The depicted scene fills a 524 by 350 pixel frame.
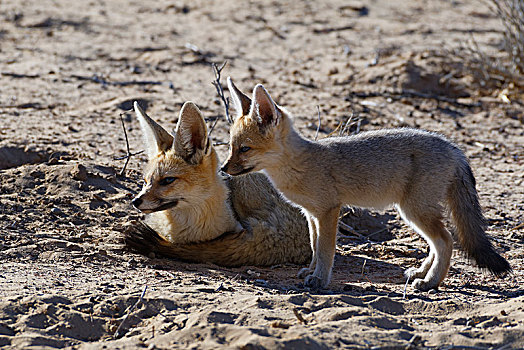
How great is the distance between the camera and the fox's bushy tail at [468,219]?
Result: 4773 mm

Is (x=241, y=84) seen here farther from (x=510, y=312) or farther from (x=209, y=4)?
(x=510, y=312)

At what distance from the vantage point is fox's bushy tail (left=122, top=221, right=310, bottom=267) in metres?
5.36

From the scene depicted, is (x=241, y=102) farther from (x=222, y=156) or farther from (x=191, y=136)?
(x=222, y=156)

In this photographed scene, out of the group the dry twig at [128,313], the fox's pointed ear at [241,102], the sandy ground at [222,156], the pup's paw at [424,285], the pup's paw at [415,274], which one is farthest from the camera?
the fox's pointed ear at [241,102]

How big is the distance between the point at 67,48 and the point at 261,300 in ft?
26.3

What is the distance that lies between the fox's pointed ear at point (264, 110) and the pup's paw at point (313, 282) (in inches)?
47.6

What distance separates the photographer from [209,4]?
45.4 ft

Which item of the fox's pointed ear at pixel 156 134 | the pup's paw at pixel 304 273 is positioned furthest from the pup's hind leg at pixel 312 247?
the fox's pointed ear at pixel 156 134

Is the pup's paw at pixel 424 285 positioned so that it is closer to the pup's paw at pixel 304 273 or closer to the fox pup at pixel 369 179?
the fox pup at pixel 369 179

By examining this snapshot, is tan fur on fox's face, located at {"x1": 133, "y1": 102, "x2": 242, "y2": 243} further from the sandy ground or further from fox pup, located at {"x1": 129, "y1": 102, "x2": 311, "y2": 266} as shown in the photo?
the sandy ground

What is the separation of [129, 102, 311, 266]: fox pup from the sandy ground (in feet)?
0.58

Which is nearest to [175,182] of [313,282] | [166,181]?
[166,181]

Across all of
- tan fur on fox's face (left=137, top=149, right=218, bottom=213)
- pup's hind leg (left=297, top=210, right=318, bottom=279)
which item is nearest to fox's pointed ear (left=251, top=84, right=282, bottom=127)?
tan fur on fox's face (left=137, top=149, right=218, bottom=213)

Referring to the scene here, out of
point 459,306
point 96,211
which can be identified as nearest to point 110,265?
point 96,211
